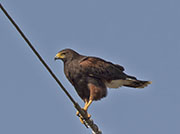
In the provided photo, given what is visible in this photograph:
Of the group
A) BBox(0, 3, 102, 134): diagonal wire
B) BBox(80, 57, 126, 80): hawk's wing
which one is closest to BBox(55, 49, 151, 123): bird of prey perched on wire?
BBox(80, 57, 126, 80): hawk's wing

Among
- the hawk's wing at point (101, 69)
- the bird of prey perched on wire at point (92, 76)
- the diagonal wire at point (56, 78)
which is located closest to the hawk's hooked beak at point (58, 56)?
the bird of prey perched on wire at point (92, 76)

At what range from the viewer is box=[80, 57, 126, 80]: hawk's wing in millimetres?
9734

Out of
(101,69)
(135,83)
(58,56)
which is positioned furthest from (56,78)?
(135,83)

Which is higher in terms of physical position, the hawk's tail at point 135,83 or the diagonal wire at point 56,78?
the hawk's tail at point 135,83

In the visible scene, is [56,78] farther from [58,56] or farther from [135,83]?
[135,83]

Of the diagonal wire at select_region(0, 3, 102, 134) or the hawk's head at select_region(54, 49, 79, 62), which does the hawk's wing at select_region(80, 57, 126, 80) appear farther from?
the diagonal wire at select_region(0, 3, 102, 134)

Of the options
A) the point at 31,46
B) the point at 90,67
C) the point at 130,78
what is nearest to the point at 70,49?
the point at 90,67

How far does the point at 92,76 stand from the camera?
31.9ft

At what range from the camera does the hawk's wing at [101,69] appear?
973cm

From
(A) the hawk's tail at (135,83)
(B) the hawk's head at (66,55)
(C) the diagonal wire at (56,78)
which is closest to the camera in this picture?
(C) the diagonal wire at (56,78)

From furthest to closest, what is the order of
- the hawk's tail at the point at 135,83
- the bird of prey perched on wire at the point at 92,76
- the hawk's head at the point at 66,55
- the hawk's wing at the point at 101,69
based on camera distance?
the hawk's tail at the point at 135,83, the hawk's head at the point at 66,55, the hawk's wing at the point at 101,69, the bird of prey perched on wire at the point at 92,76

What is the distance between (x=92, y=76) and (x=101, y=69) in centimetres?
32

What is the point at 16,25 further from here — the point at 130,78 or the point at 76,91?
the point at 130,78

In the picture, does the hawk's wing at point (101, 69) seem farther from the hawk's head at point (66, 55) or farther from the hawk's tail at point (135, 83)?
the hawk's head at point (66, 55)
